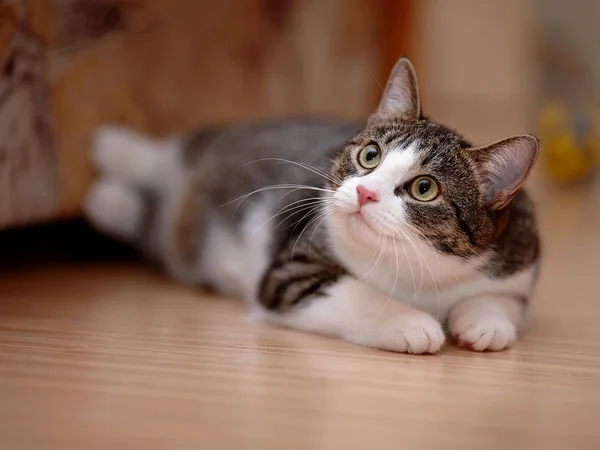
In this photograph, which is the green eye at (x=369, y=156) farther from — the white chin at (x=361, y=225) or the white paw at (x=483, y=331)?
the white paw at (x=483, y=331)

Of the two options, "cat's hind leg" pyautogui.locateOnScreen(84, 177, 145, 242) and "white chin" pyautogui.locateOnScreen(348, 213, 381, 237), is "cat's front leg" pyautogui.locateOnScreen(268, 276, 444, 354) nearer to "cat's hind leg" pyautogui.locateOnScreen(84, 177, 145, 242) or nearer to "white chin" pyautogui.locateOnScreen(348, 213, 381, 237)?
"white chin" pyautogui.locateOnScreen(348, 213, 381, 237)

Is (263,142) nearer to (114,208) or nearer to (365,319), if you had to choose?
(114,208)

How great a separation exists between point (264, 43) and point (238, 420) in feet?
6.04

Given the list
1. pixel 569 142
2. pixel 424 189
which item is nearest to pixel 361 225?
pixel 424 189

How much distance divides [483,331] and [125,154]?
124 cm

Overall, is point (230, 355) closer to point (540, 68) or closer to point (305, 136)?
point (305, 136)

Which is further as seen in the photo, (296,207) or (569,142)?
(569,142)

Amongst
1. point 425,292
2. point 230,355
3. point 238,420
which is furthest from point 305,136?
point 238,420

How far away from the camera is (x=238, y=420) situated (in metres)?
1.06

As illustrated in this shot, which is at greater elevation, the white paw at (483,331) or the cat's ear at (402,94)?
the cat's ear at (402,94)

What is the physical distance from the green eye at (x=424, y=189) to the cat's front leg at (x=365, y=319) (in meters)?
0.22

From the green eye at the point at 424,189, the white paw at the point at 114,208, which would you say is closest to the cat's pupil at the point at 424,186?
the green eye at the point at 424,189

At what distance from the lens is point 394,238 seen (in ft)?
4.47

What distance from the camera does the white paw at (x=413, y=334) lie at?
138 centimetres
